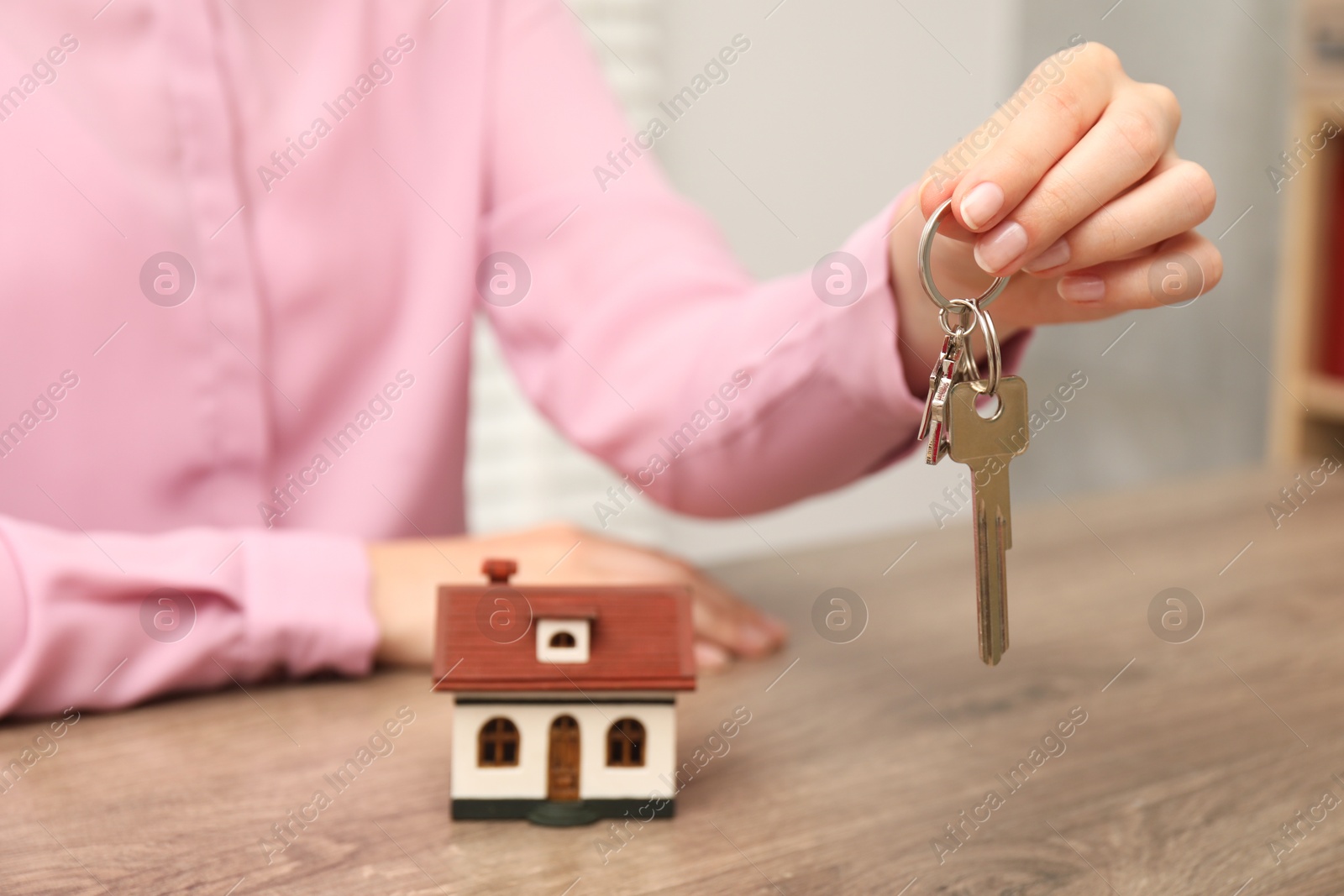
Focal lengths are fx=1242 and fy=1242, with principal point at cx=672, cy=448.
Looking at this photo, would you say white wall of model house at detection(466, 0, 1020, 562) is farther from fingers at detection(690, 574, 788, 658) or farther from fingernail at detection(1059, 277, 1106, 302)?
fingernail at detection(1059, 277, 1106, 302)

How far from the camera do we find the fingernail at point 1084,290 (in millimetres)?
616

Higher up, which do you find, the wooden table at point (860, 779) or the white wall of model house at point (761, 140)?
the white wall of model house at point (761, 140)

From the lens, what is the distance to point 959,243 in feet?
2.13

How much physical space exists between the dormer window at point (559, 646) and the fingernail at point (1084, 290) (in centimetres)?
29

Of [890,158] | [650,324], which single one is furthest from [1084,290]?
[890,158]

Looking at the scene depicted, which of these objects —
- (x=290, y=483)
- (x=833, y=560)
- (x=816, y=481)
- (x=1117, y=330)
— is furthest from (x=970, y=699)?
(x=1117, y=330)

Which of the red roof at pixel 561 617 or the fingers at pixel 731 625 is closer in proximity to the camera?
the red roof at pixel 561 617

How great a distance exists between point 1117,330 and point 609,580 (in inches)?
85.8

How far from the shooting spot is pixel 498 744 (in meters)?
0.64

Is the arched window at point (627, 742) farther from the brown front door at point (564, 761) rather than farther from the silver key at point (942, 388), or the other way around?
the silver key at point (942, 388)

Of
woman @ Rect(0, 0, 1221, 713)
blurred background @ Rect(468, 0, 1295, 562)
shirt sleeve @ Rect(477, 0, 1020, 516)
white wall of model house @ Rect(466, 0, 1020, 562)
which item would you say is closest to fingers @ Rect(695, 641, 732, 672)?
woman @ Rect(0, 0, 1221, 713)

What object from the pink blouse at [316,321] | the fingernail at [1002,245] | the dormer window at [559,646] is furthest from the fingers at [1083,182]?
the dormer window at [559,646]

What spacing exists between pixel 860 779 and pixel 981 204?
32cm

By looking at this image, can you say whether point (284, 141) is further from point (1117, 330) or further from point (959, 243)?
point (1117, 330)
